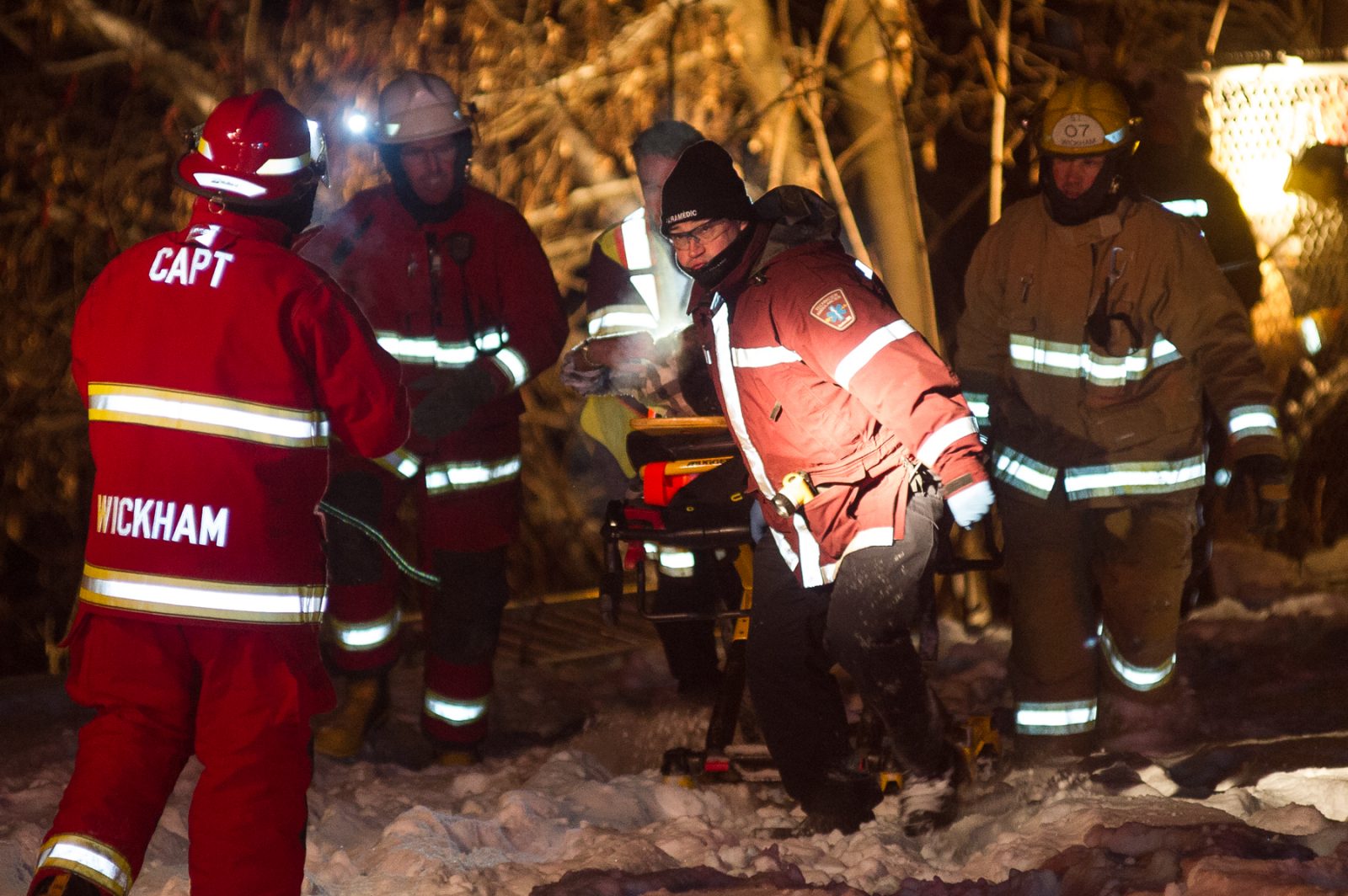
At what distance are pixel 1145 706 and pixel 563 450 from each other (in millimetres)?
4130

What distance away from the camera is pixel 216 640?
3412mm

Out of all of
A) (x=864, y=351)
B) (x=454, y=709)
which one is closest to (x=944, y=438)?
(x=864, y=351)

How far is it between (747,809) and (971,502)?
1620 millimetres

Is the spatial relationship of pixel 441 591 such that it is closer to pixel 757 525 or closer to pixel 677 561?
pixel 677 561

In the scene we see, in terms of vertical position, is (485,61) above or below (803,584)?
above

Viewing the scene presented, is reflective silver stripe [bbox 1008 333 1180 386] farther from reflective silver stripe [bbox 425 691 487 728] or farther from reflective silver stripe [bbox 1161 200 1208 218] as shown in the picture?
reflective silver stripe [bbox 425 691 487 728]

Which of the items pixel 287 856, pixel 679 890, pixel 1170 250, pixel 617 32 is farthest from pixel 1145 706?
pixel 617 32

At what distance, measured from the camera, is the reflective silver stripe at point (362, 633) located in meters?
5.54

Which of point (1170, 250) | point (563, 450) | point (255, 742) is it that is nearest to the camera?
point (255, 742)

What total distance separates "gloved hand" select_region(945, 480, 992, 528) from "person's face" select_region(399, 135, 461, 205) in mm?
2281

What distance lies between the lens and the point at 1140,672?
5.21 m

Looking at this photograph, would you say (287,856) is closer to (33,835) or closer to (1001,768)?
(33,835)

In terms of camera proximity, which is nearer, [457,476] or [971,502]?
[971,502]

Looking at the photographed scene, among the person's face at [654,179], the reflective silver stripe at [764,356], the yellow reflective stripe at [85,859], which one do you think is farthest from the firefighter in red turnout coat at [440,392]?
the yellow reflective stripe at [85,859]
